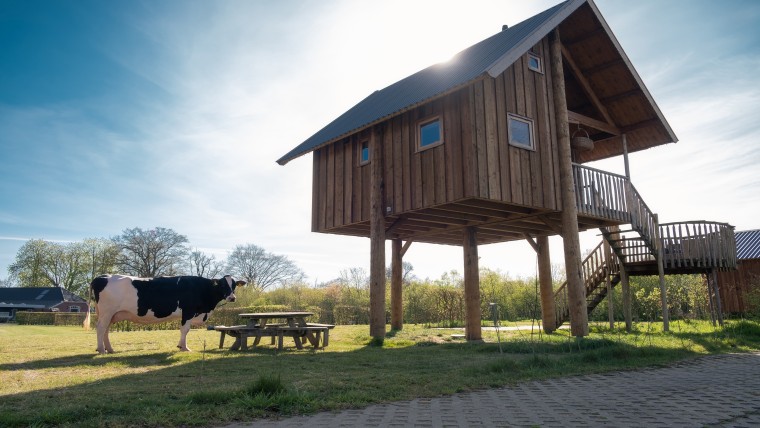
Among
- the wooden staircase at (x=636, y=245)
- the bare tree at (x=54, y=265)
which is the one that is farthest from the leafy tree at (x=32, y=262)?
the wooden staircase at (x=636, y=245)

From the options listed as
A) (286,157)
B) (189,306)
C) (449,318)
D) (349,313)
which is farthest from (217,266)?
(189,306)

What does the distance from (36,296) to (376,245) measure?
6677 centimetres

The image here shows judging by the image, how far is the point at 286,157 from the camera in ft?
58.5

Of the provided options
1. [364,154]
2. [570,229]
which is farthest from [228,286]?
[570,229]

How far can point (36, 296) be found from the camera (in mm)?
63719

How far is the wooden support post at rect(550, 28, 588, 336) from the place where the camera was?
13.6m

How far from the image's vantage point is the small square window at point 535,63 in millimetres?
14516

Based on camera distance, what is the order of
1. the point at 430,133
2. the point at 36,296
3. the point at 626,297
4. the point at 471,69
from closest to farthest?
the point at 471,69 < the point at 430,133 < the point at 626,297 < the point at 36,296

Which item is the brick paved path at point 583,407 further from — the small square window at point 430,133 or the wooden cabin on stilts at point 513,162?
the small square window at point 430,133

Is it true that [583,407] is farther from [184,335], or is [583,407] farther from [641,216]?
[641,216]

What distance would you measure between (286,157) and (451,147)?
715cm

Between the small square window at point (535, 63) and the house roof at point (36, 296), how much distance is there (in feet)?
218

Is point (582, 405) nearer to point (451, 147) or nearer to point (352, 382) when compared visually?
point (352, 382)

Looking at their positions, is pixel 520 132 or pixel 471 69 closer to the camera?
pixel 471 69
